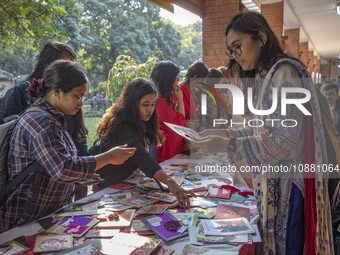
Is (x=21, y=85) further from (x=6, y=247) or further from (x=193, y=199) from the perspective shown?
(x=193, y=199)

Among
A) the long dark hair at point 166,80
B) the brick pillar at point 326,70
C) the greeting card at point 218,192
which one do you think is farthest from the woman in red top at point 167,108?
the brick pillar at point 326,70

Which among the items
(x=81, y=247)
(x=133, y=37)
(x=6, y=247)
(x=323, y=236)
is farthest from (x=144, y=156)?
(x=133, y=37)

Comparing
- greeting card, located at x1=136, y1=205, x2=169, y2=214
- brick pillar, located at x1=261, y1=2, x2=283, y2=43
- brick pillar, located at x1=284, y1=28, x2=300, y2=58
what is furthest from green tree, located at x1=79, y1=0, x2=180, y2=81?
greeting card, located at x1=136, y1=205, x2=169, y2=214

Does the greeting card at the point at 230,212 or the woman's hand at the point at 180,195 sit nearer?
the greeting card at the point at 230,212

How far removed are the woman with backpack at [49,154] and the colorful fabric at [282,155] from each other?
690mm

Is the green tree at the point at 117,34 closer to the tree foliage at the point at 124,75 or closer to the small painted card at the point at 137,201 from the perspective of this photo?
the tree foliage at the point at 124,75

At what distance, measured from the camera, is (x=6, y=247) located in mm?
1108

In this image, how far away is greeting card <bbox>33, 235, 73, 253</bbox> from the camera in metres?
1.10

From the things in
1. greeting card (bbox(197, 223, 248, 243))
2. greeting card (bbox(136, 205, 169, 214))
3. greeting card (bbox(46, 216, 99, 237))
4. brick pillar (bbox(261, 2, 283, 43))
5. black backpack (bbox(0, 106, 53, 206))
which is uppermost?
brick pillar (bbox(261, 2, 283, 43))

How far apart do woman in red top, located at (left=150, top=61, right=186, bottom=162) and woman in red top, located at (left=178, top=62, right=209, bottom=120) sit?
41cm

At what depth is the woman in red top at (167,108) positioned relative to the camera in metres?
2.79

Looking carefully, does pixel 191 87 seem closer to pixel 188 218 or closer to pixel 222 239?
pixel 188 218

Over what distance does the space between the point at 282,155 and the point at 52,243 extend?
1.06 meters

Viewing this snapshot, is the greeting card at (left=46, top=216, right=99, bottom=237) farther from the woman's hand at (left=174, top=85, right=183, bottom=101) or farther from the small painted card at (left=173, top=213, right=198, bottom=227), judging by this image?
the woman's hand at (left=174, top=85, right=183, bottom=101)
